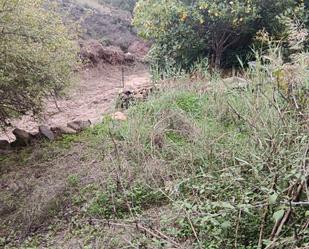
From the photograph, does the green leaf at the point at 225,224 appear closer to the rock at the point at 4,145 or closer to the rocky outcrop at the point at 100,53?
the rock at the point at 4,145

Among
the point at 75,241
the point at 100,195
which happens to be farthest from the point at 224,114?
the point at 75,241

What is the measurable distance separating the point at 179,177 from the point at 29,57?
2.24 metres

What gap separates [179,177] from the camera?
3738 millimetres

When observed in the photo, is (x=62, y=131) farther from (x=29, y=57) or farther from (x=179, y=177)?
(x=179, y=177)

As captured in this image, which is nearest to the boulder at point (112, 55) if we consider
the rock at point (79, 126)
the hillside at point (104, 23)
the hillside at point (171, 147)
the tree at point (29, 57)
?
the hillside at point (104, 23)

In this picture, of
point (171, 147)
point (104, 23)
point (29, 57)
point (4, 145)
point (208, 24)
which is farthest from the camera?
point (104, 23)

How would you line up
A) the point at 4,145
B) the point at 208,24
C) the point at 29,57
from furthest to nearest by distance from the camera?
the point at 208,24 < the point at 4,145 < the point at 29,57

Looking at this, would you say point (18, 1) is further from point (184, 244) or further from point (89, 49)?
point (89, 49)

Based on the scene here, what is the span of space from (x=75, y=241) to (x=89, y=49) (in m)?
9.90

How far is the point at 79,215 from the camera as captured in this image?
377cm

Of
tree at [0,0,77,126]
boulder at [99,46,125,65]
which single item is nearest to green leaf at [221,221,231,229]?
tree at [0,0,77,126]

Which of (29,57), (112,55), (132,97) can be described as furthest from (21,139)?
(112,55)

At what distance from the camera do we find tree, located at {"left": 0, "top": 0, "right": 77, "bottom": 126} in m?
4.37

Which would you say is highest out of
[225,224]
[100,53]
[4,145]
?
[225,224]
